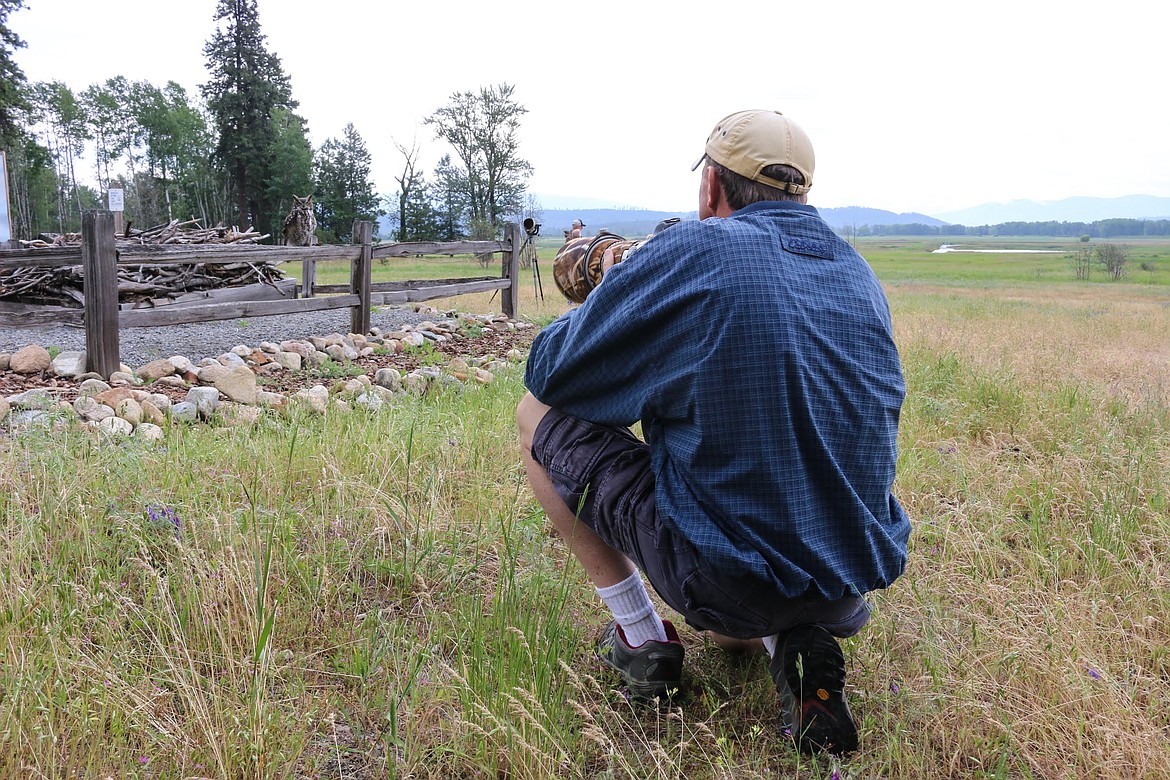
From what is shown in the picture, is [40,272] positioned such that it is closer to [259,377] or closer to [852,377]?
[259,377]

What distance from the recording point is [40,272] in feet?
38.1

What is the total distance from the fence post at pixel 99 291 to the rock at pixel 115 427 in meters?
1.72

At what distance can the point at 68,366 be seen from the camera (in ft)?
20.1

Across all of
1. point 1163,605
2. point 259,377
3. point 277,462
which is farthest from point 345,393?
point 1163,605

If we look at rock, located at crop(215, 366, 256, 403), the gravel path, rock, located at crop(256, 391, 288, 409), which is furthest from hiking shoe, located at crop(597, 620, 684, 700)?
the gravel path

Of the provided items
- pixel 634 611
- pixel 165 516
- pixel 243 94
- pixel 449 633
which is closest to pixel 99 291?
pixel 165 516

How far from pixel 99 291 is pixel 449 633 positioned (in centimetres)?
520

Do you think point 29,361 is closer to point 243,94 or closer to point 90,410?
point 90,410

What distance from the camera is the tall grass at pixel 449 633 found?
1.79m

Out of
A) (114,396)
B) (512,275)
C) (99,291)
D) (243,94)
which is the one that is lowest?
(114,396)

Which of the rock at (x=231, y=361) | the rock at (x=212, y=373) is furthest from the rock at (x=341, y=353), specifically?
the rock at (x=212, y=373)

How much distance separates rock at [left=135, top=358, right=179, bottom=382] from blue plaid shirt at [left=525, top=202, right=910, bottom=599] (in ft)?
17.6

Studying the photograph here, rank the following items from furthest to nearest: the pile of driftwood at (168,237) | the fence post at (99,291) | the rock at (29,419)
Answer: the pile of driftwood at (168,237) < the fence post at (99,291) < the rock at (29,419)

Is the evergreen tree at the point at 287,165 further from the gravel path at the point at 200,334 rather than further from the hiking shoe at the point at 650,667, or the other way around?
the hiking shoe at the point at 650,667
